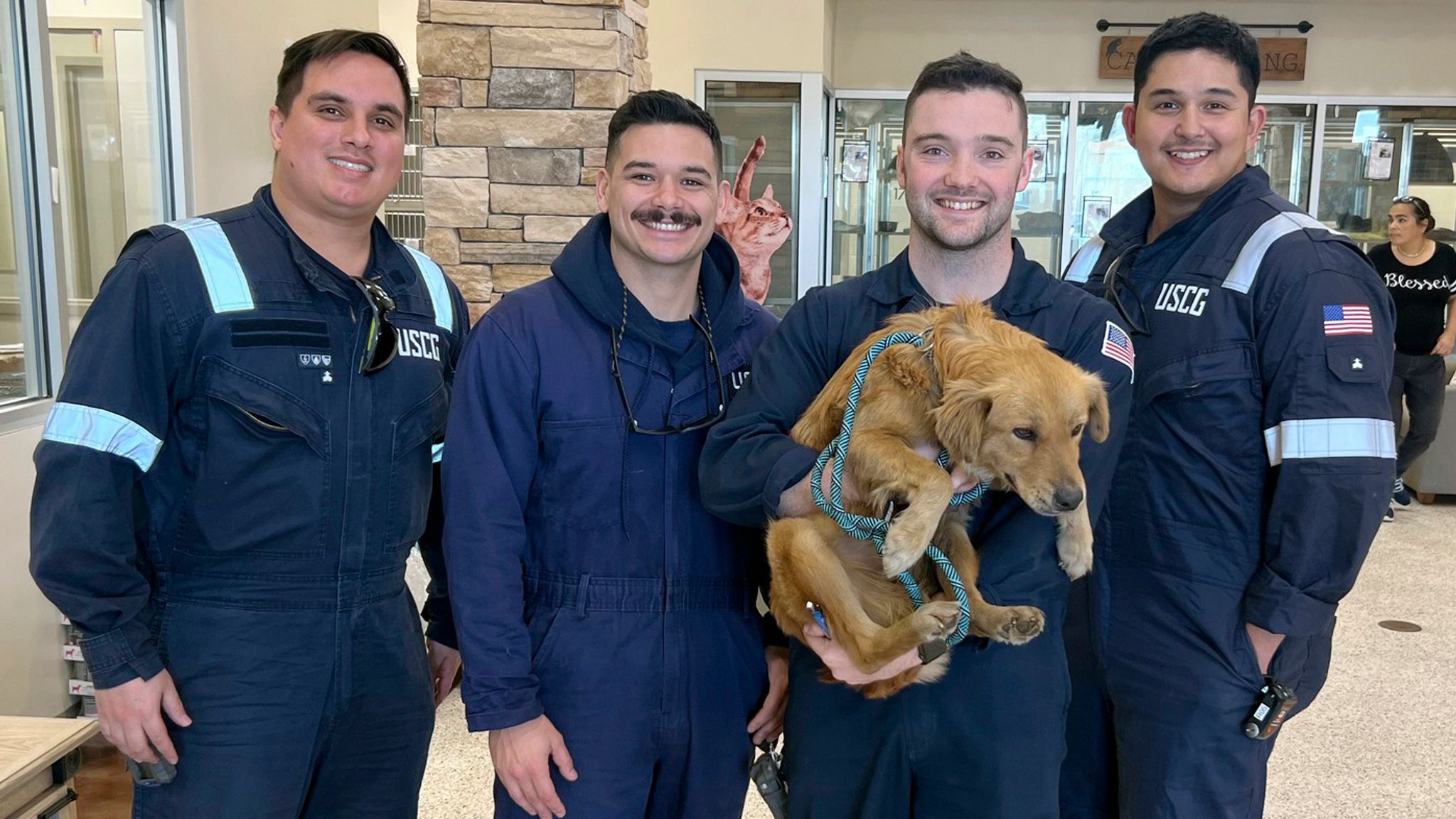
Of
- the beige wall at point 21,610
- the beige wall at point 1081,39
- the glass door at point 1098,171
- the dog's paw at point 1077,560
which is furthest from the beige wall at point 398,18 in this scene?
the dog's paw at point 1077,560

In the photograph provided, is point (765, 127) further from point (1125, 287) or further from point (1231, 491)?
point (1231, 491)

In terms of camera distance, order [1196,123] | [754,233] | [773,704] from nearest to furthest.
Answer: [773,704], [1196,123], [754,233]

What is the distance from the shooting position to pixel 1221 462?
192 centimetres

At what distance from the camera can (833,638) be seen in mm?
1536

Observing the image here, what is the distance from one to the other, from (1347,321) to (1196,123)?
1.64 ft

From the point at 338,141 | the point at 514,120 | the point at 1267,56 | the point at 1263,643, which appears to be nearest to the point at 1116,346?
the point at 1263,643

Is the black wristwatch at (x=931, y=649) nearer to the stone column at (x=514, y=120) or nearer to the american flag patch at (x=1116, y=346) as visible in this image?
the american flag patch at (x=1116, y=346)

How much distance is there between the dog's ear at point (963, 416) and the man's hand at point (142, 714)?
132cm

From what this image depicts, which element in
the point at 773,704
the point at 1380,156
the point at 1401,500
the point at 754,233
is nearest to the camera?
the point at 773,704

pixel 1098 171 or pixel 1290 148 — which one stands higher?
pixel 1290 148

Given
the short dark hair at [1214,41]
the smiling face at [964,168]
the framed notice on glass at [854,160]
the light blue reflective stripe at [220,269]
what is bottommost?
the light blue reflective stripe at [220,269]

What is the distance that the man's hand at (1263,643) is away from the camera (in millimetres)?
1854

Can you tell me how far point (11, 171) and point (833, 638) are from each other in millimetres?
3570

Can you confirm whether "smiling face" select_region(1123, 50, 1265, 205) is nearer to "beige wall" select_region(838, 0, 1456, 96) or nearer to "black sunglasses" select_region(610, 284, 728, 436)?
"black sunglasses" select_region(610, 284, 728, 436)
